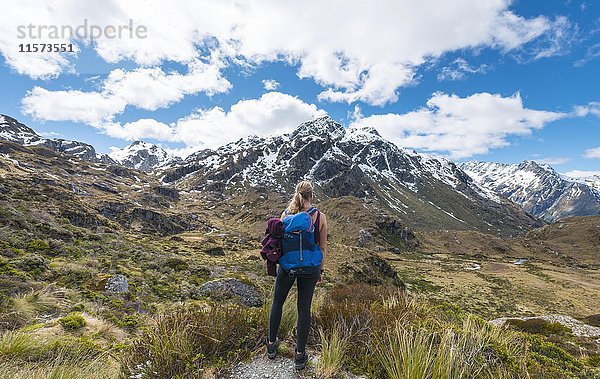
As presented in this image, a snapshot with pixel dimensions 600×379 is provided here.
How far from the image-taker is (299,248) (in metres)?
4.44

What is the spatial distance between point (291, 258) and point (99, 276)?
13.9 meters

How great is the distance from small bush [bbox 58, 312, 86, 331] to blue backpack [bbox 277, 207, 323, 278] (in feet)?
22.7

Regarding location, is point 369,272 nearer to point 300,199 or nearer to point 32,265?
point 32,265

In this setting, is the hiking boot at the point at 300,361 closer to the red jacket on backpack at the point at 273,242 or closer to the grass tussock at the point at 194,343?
the grass tussock at the point at 194,343

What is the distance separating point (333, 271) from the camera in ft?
105

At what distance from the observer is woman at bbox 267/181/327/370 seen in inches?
173

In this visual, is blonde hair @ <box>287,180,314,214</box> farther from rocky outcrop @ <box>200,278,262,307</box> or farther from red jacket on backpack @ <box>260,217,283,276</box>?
rocky outcrop @ <box>200,278,262,307</box>

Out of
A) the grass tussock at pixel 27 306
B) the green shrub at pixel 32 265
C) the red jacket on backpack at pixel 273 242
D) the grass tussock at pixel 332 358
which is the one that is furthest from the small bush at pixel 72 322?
the grass tussock at pixel 332 358

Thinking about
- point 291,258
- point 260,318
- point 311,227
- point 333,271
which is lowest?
point 333,271

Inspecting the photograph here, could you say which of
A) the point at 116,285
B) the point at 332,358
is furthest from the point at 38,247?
the point at 332,358

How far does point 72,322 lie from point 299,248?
7.36 m

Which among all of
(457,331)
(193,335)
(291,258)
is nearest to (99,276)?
(193,335)

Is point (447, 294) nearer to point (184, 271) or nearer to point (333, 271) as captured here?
point (333, 271)

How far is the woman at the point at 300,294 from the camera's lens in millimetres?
4383
